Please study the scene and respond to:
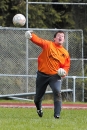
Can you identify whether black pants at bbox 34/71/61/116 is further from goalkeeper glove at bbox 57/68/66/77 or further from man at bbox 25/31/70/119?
goalkeeper glove at bbox 57/68/66/77

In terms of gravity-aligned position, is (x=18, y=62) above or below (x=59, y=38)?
below

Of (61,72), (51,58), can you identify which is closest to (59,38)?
(51,58)

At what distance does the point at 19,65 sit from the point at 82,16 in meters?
6.43

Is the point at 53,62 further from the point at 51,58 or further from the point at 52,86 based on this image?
the point at 52,86

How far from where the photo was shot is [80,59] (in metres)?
21.7

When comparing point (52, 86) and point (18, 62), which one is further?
point (18, 62)

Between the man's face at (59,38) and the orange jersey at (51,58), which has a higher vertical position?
the man's face at (59,38)

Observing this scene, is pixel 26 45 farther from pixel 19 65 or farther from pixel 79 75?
pixel 79 75

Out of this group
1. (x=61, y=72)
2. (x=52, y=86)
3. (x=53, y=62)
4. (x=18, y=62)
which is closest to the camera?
(x=61, y=72)

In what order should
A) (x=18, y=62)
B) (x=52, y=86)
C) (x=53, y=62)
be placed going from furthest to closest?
(x=18, y=62)
(x=53, y=62)
(x=52, y=86)

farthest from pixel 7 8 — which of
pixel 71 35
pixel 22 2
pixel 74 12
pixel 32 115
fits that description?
pixel 32 115

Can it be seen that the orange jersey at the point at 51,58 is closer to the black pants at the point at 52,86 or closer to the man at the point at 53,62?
the man at the point at 53,62

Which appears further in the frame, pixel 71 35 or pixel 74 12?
pixel 74 12

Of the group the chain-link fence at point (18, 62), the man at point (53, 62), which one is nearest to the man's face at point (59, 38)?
the man at point (53, 62)
